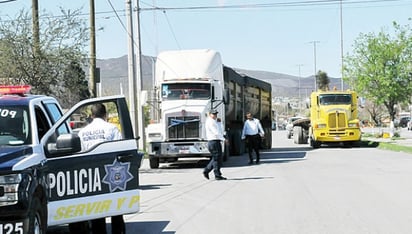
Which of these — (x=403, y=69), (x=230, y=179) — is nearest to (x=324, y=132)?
(x=403, y=69)

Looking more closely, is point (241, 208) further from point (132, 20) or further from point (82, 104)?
point (132, 20)

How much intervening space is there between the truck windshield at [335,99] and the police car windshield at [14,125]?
28.1 metres

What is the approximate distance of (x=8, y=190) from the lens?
6.28 meters

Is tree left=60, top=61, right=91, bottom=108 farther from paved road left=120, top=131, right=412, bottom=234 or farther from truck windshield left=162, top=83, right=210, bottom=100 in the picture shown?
paved road left=120, top=131, right=412, bottom=234

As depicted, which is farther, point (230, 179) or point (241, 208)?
point (230, 179)

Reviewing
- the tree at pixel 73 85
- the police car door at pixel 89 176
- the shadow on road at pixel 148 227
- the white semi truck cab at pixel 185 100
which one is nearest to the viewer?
the police car door at pixel 89 176

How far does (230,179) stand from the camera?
690 inches

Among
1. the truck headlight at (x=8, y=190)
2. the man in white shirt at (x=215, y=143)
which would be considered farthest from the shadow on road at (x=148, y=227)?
the man in white shirt at (x=215, y=143)

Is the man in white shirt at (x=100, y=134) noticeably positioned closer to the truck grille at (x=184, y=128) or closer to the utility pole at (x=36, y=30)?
the utility pole at (x=36, y=30)

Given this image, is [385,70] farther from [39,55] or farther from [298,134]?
[39,55]

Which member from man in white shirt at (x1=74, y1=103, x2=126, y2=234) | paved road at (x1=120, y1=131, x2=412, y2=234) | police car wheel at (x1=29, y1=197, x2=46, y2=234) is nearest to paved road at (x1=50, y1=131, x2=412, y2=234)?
paved road at (x1=120, y1=131, x2=412, y2=234)

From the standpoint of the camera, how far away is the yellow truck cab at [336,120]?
33875 mm

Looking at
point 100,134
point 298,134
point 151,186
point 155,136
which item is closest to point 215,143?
point 151,186

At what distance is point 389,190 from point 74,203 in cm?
831
